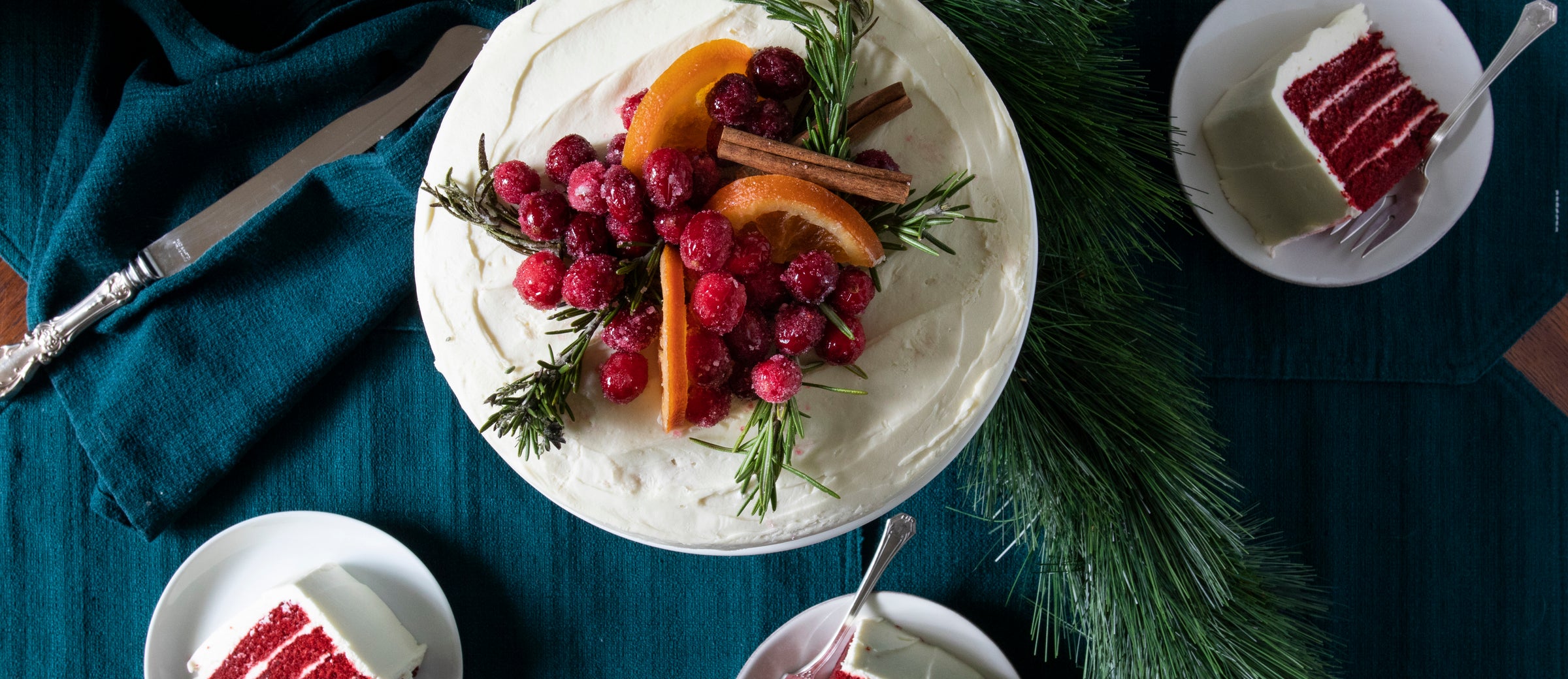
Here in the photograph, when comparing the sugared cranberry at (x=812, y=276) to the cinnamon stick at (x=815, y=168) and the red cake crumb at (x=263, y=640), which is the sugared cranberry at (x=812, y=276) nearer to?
the cinnamon stick at (x=815, y=168)


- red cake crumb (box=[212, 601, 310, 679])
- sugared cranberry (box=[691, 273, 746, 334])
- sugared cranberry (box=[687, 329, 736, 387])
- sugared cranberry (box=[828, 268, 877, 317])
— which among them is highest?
sugared cranberry (box=[691, 273, 746, 334])

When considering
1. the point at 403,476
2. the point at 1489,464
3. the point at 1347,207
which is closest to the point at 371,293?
the point at 403,476

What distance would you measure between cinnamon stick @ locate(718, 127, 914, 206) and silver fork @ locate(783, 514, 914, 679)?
2.06 feet

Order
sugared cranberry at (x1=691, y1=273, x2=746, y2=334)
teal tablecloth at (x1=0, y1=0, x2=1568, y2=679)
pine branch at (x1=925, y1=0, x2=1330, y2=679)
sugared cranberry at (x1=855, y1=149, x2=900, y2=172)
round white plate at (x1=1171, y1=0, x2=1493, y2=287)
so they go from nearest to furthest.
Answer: sugared cranberry at (x1=691, y1=273, x2=746, y2=334)
sugared cranberry at (x1=855, y1=149, x2=900, y2=172)
pine branch at (x1=925, y1=0, x2=1330, y2=679)
round white plate at (x1=1171, y1=0, x2=1493, y2=287)
teal tablecloth at (x1=0, y1=0, x2=1568, y2=679)

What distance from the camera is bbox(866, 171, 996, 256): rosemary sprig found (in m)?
0.84

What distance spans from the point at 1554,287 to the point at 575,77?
159 centimetres

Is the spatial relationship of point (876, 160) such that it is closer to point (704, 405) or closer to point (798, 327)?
point (798, 327)

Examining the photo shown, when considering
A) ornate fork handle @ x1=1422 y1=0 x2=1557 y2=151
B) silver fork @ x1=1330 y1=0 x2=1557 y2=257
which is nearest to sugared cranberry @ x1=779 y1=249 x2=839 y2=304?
silver fork @ x1=1330 y1=0 x2=1557 y2=257

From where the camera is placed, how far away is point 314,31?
1361mm

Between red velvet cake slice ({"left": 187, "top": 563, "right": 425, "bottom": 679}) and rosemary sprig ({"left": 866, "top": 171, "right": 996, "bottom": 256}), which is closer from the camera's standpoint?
rosemary sprig ({"left": 866, "top": 171, "right": 996, "bottom": 256})

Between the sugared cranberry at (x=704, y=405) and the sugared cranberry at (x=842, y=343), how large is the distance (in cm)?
11

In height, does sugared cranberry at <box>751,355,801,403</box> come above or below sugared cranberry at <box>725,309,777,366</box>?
below

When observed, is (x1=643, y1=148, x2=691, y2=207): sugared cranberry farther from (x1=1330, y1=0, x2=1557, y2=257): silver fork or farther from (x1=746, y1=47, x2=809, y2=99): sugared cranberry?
(x1=1330, y1=0, x2=1557, y2=257): silver fork

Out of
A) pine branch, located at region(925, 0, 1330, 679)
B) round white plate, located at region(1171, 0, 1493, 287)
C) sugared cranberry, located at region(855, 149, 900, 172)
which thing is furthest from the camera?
round white plate, located at region(1171, 0, 1493, 287)
